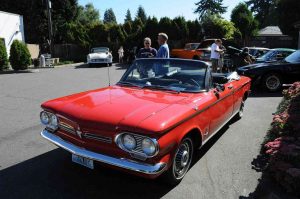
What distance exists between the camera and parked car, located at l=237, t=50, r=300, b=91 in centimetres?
1053

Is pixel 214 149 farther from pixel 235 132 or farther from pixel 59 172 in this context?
pixel 59 172

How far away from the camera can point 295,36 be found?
1251 inches

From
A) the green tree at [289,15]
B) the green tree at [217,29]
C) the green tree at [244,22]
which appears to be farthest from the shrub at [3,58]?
the green tree at [289,15]

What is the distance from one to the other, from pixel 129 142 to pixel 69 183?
1.12 metres

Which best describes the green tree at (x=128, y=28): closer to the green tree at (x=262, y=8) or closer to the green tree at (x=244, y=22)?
the green tree at (x=244, y=22)

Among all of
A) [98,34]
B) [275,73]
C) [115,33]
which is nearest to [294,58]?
[275,73]

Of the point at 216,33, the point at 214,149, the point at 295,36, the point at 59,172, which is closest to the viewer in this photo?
the point at 59,172

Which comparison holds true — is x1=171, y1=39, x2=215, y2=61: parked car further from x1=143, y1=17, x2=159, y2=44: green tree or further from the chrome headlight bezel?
the chrome headlight bezel

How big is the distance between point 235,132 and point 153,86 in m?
2.28

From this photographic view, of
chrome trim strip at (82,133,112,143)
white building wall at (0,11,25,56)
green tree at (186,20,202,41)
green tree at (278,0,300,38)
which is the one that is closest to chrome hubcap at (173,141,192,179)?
chrome trim strip at (82,133,112,143)

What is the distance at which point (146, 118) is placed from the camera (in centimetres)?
362

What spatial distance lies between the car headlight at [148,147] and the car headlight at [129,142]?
0.11m

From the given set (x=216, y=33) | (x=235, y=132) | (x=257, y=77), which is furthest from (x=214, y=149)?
(x=216, y=33)

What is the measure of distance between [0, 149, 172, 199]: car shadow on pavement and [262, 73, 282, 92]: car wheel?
793 cm
